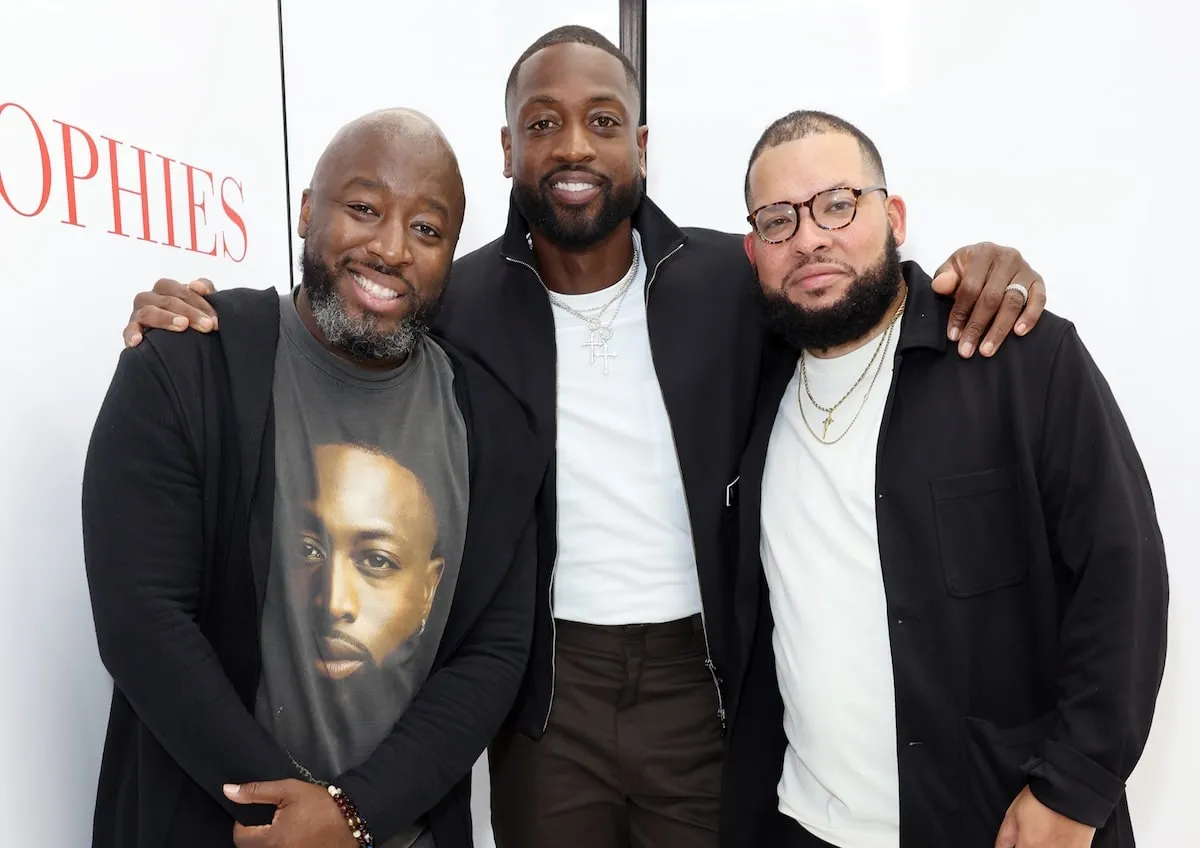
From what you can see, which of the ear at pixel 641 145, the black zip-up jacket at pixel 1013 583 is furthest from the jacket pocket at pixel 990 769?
the ear at pixel 641 145

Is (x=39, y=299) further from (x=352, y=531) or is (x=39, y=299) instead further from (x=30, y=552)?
(x=352, y=531)

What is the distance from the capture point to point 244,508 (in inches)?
61.5

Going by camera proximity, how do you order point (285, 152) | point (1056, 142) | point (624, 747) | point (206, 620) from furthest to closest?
point (285, 152) → point (1056, 142) → point (624, 747) → point (206, 620)

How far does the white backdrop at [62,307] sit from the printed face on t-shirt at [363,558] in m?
0.59

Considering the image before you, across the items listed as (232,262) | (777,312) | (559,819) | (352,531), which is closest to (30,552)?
(352,531)

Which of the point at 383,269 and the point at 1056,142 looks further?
the point at 1056,142

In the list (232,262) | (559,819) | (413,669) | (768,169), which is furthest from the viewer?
(232,262)

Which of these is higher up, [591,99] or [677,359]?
[591,99]

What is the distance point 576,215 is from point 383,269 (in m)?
0.60

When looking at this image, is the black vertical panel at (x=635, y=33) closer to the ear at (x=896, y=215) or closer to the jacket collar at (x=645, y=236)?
the jacket collar at (x=645, y=236)

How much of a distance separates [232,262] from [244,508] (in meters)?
1.24

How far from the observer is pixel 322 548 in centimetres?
163

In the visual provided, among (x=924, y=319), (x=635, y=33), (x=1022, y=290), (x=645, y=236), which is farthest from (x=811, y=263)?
(x=635, y=33)

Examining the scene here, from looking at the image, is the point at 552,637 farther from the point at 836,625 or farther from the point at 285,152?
the point at 285,152
